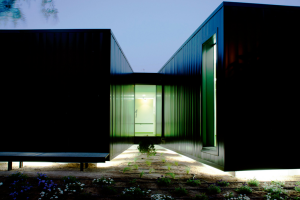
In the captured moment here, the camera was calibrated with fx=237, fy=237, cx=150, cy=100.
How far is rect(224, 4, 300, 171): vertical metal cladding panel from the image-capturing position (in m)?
4.36

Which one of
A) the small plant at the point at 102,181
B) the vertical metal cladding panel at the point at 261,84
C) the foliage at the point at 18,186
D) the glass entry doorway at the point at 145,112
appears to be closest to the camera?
the foliage at the point at 18,186

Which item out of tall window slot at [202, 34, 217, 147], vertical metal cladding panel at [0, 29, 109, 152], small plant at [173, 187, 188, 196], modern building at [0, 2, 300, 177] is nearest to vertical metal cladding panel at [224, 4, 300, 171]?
modern building at [0, 2, 300, 177]

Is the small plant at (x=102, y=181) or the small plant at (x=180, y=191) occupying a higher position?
the small plant at (x=102, y=181)

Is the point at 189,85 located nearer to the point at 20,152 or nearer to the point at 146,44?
the point at 20,152

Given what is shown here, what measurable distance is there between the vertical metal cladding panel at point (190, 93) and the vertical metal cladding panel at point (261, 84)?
27 centimetres

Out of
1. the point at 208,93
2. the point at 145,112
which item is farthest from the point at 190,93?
the point at 145,112

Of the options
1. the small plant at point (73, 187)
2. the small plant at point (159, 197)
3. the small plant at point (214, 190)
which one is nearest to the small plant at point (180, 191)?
the small plant at point (159, 197)

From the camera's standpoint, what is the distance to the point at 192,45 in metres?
6.33

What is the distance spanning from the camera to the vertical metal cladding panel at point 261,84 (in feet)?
14.3

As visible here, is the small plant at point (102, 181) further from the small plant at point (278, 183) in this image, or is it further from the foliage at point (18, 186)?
the small plant at point (278, 183)

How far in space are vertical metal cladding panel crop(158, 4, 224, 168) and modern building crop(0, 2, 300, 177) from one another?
0.09 feet

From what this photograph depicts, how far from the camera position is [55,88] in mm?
5859

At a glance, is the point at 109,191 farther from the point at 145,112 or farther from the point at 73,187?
the point at 145,112

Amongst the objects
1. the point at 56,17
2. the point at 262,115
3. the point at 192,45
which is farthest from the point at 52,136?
the point at 262,115
